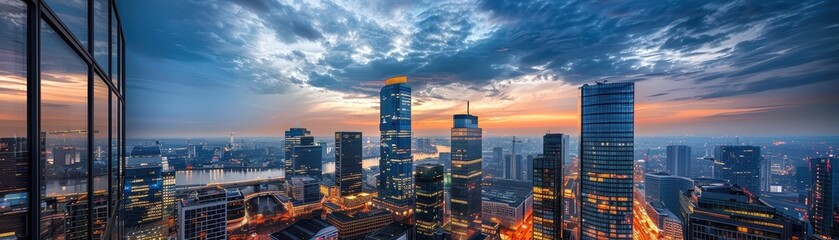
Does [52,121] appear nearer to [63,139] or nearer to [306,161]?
[63,139]

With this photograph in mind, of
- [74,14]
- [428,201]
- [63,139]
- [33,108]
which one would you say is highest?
[74,14]

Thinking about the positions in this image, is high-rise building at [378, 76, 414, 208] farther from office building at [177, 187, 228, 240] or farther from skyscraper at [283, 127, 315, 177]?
office building at [177, 187, 228, 240]

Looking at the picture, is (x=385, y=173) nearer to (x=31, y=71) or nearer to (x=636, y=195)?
(x=636, y=195)

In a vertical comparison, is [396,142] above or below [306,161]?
above

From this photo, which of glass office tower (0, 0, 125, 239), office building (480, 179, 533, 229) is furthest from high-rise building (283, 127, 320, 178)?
glass office tower (0, 0, 125, 239)

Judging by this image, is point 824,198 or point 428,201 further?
point 428,201

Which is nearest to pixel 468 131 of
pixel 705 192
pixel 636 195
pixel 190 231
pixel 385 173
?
pixel 385 173

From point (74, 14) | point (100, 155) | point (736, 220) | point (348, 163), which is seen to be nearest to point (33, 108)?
point (74, 14)
